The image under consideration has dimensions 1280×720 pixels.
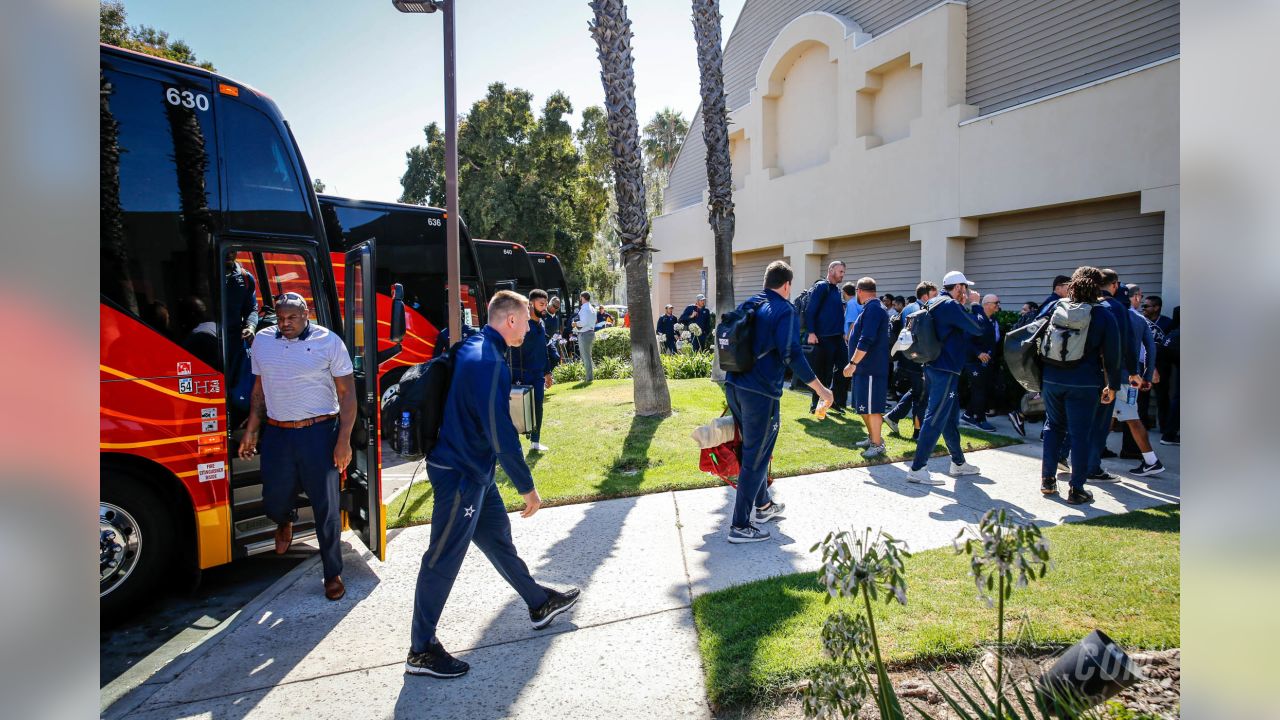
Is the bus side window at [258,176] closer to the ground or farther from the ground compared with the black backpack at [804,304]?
farther from the ground

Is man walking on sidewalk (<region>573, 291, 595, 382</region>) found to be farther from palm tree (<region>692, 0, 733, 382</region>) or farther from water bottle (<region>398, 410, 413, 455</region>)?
water bottle (<region>398, 410, 413, 455</region>)

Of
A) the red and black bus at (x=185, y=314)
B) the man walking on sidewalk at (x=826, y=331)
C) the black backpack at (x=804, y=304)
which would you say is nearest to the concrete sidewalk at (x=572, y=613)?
the red and black bus at (x=185, y=314)

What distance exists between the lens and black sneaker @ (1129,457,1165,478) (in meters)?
7.02

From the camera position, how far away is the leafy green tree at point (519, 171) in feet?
92.9

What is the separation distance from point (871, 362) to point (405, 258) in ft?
25.8

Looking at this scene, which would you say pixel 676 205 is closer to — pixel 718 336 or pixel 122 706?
pixel 718 336

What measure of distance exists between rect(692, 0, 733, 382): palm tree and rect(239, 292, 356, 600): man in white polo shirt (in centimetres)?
950

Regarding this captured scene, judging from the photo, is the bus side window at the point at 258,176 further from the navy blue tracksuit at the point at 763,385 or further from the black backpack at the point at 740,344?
the navy blue tracksuit at the point at 763,385

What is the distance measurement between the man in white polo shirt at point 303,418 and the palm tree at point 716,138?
31.2 ft
